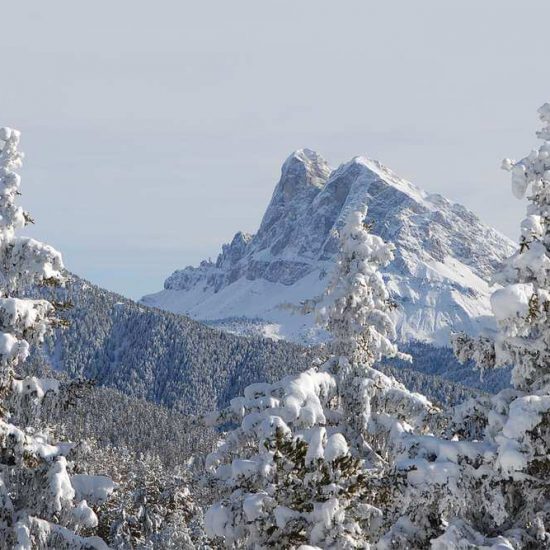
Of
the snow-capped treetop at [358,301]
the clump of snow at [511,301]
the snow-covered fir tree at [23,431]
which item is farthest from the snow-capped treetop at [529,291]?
the snow-covered fir tree at [23,431]

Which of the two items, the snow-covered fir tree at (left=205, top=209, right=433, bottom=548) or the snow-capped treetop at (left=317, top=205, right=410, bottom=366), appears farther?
the snow-capped treetop at (left=317, top=205, right=410, bottom=366)

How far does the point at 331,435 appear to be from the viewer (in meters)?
15.1

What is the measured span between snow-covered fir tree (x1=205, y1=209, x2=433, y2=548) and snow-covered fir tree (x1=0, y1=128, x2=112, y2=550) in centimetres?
264

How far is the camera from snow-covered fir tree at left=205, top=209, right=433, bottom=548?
11867mm

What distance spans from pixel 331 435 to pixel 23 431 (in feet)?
18.0

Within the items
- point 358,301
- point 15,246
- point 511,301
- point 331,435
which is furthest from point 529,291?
point 15,246

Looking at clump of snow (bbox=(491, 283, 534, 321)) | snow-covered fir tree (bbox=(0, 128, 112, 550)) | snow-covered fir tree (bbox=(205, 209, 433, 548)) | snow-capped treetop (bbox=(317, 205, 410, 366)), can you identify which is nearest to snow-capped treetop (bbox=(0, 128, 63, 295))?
snow-covered fir tree (bbox=(0, 128, 112, 550))

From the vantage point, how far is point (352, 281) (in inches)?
706

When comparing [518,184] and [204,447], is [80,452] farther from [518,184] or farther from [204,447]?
[204,447]

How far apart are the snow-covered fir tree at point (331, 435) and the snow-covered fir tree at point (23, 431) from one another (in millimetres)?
2639

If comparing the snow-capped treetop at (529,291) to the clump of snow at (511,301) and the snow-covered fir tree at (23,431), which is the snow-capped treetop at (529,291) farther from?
the snow-covered fir tree at (23,431)

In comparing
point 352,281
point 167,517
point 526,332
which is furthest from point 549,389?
point 167,517

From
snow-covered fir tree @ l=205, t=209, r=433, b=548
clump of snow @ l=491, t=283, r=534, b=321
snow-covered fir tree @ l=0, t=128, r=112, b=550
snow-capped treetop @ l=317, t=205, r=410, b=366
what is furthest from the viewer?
snow-capped treetop @ l=317, t=205, r=410, b=366

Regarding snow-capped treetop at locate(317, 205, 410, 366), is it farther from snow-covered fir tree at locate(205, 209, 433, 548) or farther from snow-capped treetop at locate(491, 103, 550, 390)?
snow-capped treetop at locate(491, 103, 550, 390)
